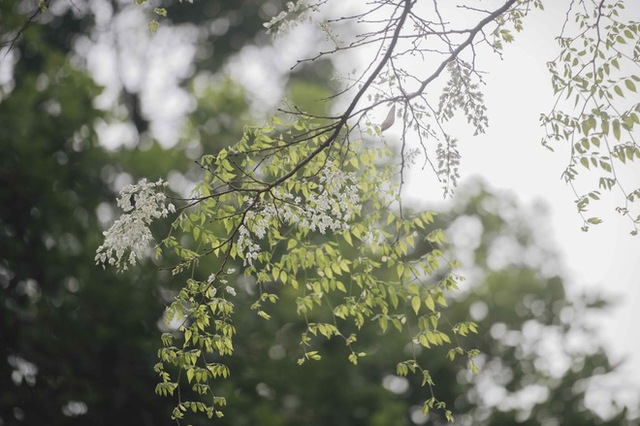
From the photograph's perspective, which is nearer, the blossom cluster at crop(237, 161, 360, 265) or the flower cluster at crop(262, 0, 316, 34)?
the flower cluster at crop(262, 0, 316, 34)

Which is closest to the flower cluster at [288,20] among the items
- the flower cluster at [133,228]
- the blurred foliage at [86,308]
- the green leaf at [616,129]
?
the flower cluster at [133,228]

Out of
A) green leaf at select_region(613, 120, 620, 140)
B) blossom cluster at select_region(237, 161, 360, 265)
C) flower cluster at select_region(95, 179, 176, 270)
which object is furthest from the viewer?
blossom cluster at select_region(237, 161, 360, 265)

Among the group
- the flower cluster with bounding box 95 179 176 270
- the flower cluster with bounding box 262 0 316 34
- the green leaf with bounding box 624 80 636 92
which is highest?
the flower cluster with bounding box 262 0 316 34

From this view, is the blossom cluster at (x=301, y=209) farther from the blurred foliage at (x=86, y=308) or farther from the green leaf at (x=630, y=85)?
the blurred foliage at (x=86, y=308)

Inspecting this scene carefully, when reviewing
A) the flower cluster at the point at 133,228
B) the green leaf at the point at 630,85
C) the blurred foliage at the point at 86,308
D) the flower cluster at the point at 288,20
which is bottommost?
the flower cluster at the point at 133,228

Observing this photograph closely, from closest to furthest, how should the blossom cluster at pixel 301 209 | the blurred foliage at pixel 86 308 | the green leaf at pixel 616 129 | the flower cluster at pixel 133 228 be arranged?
the green leaf at pixel 616 129, the flower cluster at pixel 133 228, the blossom cluster at pixel 301 209, the blurred foliage at pixel 86 308

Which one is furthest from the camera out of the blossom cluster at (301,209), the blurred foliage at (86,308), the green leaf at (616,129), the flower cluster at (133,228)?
the blurred foliage at (86,308)

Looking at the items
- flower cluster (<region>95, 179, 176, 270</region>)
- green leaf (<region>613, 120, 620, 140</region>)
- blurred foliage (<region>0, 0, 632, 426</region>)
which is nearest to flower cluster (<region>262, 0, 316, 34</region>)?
→ flower cluster (<region>95, 179, 176, 270</region>)

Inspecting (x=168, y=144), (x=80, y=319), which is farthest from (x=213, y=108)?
(x=80, y=319)

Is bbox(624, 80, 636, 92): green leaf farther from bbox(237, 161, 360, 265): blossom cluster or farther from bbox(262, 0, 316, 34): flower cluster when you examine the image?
bbox(262, 0, 316, 34): flower cluster

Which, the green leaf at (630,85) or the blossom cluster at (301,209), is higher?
the green leaf at (630,85)

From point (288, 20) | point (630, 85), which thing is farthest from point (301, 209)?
point (630, 85)

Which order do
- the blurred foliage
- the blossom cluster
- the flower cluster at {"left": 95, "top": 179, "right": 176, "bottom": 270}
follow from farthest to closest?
the blurred foliage < the blossom cluster < the flower cluster at {"left": 95, "top": 179, "right": 176, "bottom": 270}

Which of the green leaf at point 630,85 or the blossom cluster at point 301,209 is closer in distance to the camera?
the green leaf at point 630,85
